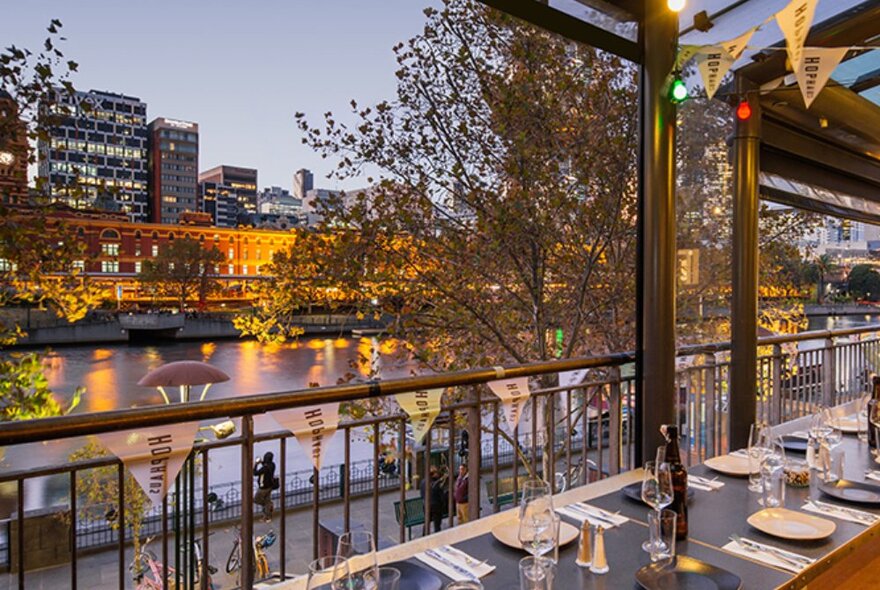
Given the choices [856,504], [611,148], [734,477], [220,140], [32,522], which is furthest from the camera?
[220,140]

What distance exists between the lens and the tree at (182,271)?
29.7m

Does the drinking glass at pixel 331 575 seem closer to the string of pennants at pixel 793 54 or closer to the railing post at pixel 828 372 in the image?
the string of pennants at pixel 793 54

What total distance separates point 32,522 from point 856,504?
1123 centimetres

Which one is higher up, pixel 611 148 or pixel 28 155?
pixel 611 148

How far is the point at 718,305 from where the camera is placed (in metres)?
4.24

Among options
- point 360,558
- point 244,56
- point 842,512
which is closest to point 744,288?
point 842,512

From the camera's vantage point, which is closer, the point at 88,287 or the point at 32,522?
the point at 88,287

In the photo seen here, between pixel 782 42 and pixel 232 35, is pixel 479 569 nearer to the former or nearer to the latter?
pixel 782 42

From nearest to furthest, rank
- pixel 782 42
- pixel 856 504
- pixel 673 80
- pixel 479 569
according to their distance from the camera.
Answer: pixel 479 569 → pixel 856 504 → pixel 673 80 → pixel 782 42

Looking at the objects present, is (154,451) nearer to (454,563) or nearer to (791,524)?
(454,563)

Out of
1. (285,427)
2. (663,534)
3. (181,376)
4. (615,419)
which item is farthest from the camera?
(181,376)

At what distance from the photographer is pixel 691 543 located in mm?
1430

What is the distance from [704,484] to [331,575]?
4.53ft

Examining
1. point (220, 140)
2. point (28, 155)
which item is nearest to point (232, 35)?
point (28, 155)
